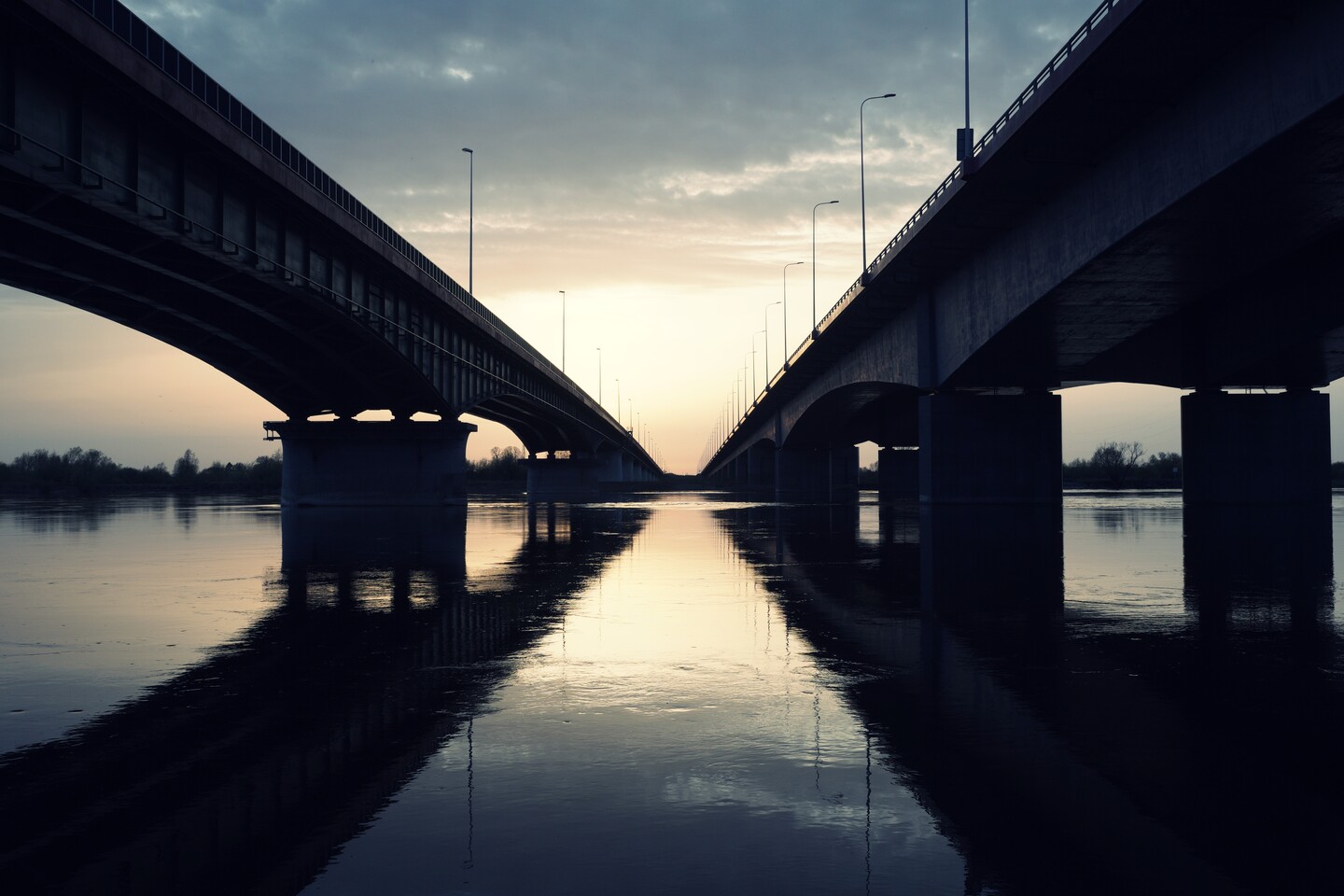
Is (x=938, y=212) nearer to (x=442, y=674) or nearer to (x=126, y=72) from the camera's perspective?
(x=126, y=72)

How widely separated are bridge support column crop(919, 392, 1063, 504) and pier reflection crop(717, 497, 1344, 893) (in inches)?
1172

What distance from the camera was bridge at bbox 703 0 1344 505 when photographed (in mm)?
20328

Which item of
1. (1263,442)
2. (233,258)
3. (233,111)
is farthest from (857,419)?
(233,111)

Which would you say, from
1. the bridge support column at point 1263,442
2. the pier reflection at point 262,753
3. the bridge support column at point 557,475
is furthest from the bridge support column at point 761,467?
the pier reflection at point 262,753

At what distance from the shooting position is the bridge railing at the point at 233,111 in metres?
23.2

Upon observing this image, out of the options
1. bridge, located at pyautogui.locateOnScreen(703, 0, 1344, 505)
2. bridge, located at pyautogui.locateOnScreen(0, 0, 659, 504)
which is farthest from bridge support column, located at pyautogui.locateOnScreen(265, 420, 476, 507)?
bridge, located at pyautogui.locateOnScreen(703, 0, 1344, 505)

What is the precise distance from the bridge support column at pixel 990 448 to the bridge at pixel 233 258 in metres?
25.0

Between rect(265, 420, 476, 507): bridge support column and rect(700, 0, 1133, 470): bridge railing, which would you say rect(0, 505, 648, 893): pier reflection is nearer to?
rect(700, 0, 1133, 470): bridge railing

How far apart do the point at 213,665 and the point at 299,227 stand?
98.7 feet

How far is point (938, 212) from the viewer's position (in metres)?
35.2

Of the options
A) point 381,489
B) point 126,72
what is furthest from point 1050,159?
point 381,489

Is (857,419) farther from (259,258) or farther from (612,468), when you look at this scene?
(612,468)

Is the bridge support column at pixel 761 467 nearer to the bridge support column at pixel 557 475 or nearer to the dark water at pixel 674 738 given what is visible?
the bridge support column at pixel 557 475

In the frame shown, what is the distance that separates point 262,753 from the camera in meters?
6.68
